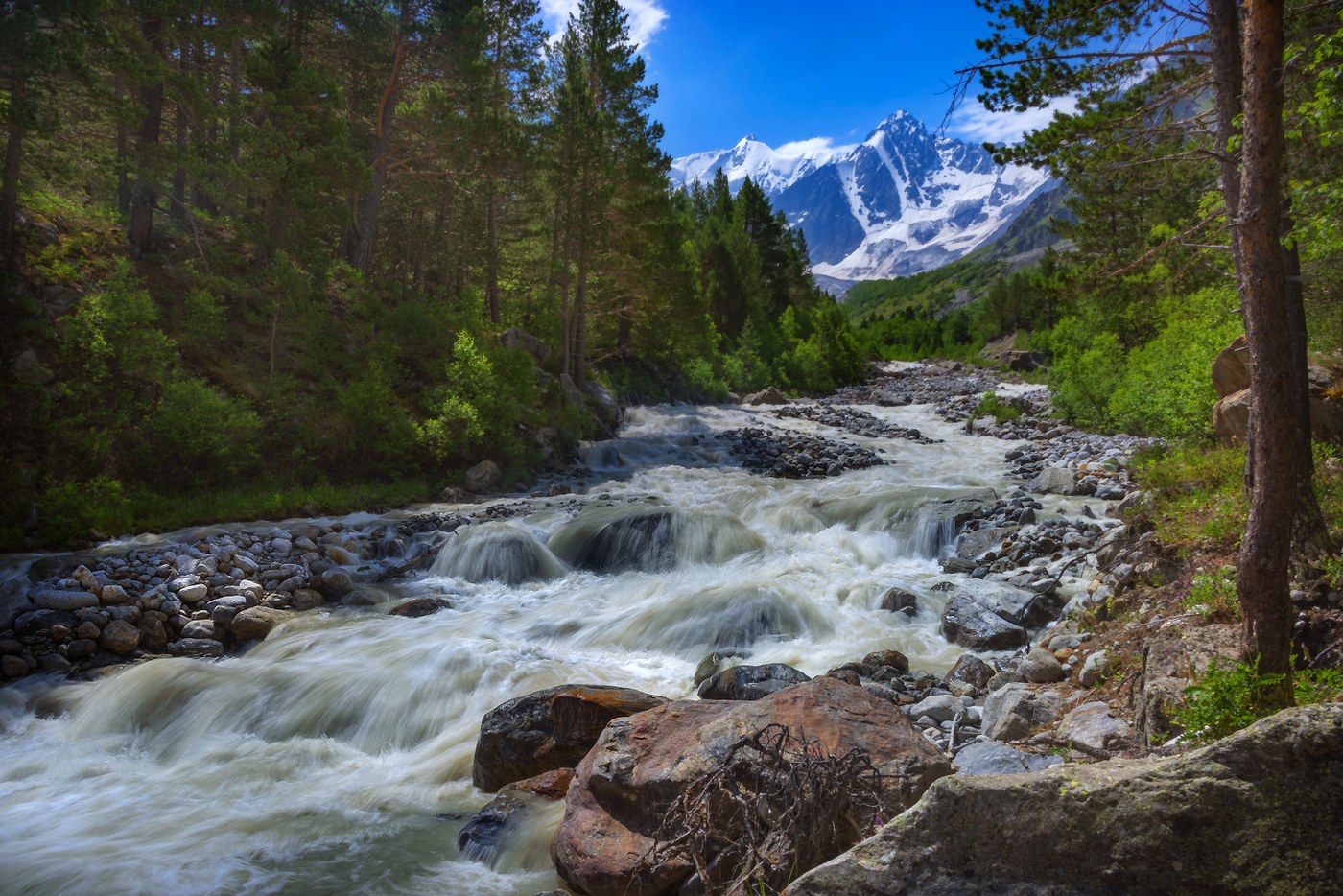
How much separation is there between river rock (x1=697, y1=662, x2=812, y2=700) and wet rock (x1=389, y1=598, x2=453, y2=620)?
593 centimetres

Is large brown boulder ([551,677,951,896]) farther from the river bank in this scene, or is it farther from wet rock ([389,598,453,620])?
wet rock ([389,598,453,620])

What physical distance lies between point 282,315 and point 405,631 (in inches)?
451

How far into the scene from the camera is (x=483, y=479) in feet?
62.5

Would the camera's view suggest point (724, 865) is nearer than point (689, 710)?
Yes

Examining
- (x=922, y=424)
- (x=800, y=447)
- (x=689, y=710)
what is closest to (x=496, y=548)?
(x=689, y=710)

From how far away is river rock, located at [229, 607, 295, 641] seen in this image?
10547 mm

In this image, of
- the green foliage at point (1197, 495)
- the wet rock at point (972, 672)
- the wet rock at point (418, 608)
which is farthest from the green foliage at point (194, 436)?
the green foliage at point (1197, 495)

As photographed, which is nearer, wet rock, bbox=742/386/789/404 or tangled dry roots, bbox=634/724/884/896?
tangled dry roots, bbox=634/724/884/896

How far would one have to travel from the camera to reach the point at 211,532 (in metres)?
13.3

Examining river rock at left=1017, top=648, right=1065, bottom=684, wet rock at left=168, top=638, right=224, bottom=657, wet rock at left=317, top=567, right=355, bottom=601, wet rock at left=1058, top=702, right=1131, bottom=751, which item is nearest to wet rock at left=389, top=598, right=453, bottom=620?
wet rock at left=317, top=567, right=355, bottom=601

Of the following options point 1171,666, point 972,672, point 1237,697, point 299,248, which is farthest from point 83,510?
point 1237,697

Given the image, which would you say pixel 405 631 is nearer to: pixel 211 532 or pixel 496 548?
pixel 496 548

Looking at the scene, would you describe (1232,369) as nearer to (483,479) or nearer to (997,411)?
(483,479)

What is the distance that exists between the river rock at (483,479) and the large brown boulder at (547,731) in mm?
12582
